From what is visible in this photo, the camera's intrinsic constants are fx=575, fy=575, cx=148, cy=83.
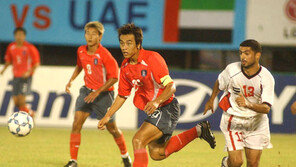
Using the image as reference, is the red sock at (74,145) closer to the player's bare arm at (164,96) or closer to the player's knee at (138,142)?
the player's knee at (138,142)

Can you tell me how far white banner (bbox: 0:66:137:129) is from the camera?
40.9 feet

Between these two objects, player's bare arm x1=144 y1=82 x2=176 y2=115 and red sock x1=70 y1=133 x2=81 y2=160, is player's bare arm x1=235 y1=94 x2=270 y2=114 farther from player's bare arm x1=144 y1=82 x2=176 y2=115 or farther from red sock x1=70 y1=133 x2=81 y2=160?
red sock x1=70 y1=133 x2=81 y2=160

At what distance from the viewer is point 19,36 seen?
12289 millimetres

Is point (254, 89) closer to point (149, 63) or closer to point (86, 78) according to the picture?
point (149, 63)

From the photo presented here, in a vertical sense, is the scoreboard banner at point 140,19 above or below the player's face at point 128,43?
below

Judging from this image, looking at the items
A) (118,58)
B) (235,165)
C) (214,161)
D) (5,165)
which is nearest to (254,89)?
(235,165)

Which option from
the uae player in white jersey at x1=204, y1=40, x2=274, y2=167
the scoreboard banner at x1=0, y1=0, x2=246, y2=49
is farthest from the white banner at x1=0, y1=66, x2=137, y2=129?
the uae player in white jersey at x1=204, y1=40, x2=274, y2=167

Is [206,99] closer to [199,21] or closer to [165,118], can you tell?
[199,21]

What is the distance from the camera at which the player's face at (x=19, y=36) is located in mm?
12219

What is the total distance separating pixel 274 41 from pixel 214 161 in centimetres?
550

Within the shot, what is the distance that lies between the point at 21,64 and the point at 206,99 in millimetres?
4072

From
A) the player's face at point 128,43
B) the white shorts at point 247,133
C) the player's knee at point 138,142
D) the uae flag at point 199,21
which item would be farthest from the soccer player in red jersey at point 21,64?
the white shorts at point 247,133

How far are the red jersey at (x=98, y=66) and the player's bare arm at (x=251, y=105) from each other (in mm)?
2467

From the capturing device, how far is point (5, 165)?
7398 mm
